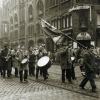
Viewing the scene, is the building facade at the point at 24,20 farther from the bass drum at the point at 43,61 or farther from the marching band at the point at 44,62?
the bass drum at the point at 43,61

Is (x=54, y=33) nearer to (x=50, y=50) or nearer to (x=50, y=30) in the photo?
(x=50, y=30)

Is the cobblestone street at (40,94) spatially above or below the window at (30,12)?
below

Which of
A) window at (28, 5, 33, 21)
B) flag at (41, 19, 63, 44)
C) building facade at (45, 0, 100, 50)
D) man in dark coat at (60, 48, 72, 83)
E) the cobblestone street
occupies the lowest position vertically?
the cobblestone street

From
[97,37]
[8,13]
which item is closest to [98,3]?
[97,37]

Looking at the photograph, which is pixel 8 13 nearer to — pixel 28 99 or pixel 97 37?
pixel 97 37

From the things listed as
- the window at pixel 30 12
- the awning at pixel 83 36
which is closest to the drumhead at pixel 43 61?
the awning at pixel 83 36

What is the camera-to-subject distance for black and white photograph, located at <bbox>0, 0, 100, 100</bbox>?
1234 centimetres

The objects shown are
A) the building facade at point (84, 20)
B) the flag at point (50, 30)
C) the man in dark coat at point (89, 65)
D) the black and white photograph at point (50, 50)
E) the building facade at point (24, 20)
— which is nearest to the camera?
the man in dark coat at point (89, 65)

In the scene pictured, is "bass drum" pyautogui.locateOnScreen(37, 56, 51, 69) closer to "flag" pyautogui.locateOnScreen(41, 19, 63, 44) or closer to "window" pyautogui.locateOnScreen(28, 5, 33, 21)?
"flag" pyautogui.locateOnScreen(41, 19, 63, 44)

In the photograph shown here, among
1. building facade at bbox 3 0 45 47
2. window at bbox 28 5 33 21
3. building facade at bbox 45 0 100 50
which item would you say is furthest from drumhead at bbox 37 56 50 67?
window at bbox 28 5 33 21

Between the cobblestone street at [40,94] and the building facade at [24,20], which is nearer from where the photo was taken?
the cobblestone street at [40,94]

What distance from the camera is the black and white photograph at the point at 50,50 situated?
486 inches

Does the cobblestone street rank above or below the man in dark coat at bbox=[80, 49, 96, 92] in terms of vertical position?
below

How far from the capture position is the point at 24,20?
187 ft
